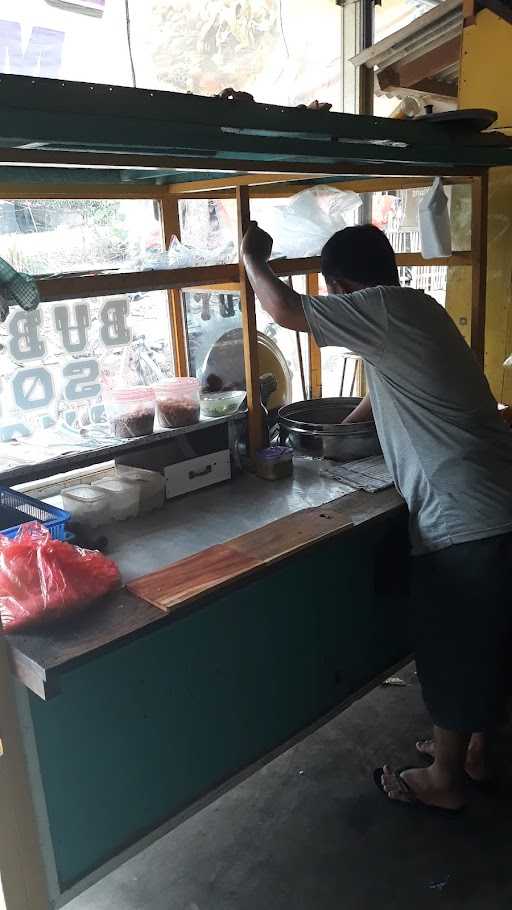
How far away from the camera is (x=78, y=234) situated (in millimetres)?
2367

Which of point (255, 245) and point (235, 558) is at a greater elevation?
point (255, 245)

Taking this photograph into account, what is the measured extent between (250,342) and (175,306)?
48cm

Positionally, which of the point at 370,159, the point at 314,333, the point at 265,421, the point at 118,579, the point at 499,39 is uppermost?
the point at 499,39

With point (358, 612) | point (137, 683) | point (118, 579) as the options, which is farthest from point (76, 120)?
point (358, 612)

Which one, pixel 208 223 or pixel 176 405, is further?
pixel 208 223

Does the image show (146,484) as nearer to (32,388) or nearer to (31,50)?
(32,388)

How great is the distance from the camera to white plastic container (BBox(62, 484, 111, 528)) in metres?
1.77

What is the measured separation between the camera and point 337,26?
407cm

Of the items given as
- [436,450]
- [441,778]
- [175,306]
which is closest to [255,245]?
[175,306]

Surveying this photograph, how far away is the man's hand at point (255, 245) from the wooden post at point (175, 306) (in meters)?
0.57

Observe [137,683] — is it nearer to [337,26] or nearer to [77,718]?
[77,718]

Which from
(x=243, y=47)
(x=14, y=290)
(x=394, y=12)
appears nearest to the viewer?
(x=14, y=290)

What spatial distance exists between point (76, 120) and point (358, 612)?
1469 millimetres

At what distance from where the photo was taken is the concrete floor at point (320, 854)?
1.78 m
